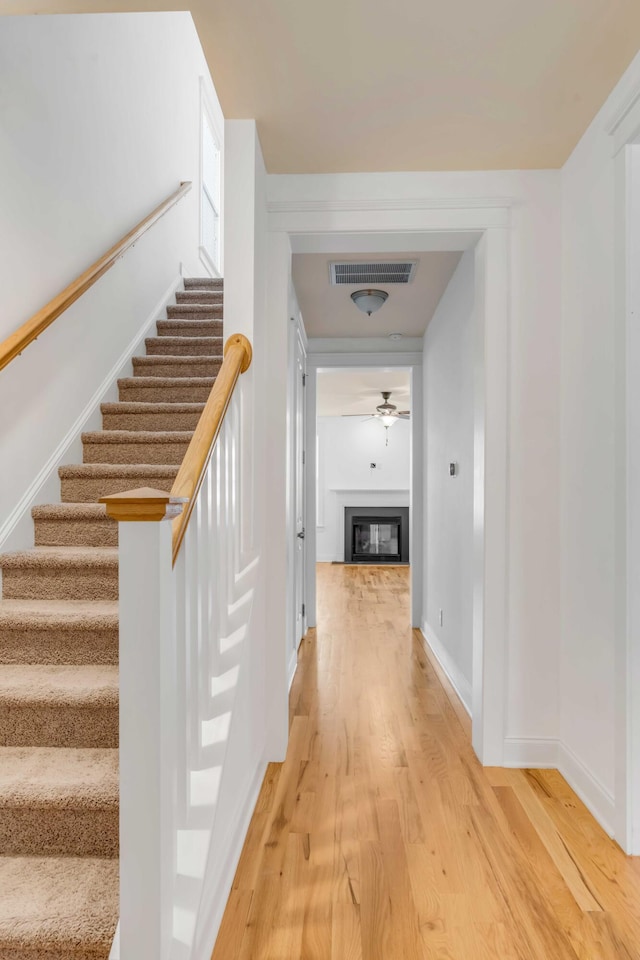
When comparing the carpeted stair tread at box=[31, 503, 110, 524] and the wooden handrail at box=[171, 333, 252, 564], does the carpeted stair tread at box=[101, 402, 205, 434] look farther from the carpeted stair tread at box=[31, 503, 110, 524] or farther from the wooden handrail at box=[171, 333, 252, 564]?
the wooden handrail at box=[171, 333, 252, 564]

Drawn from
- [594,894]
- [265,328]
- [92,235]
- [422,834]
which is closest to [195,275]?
[92,235]

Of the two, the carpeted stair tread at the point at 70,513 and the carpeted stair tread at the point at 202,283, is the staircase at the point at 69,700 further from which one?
the carpeted stair tread at the point at 202,283

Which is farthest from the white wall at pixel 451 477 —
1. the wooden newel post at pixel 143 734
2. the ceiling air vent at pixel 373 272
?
the wooden newel post at pixel 143 734

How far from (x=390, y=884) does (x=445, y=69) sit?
2550mm

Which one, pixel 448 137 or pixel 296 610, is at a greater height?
pixel 448 137

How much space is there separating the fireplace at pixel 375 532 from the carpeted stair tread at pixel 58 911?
8.52 m

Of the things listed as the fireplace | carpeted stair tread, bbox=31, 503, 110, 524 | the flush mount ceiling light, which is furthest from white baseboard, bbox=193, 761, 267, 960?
the fireplace

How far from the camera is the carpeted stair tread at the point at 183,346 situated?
3.89 m

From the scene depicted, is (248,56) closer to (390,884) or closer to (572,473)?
(572,473)

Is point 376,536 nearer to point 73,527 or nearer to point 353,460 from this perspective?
point 353,460

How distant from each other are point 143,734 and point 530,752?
6.57ft

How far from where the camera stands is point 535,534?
257cm

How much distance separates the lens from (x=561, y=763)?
2518 mm

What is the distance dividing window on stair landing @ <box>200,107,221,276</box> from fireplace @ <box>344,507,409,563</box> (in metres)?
5.02
